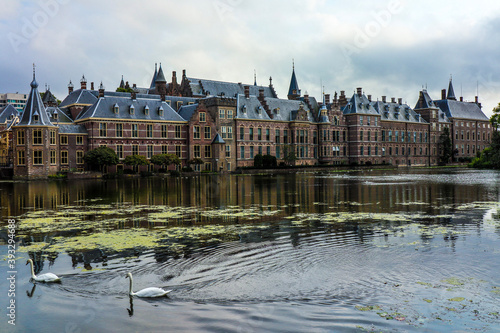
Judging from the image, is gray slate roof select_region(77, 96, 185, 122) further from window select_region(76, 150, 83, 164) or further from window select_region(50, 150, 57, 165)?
window select_region(50, 150, 57, 165)

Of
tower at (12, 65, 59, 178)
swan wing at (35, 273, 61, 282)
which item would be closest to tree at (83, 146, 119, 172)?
tower at (12, 65, 59, 178)

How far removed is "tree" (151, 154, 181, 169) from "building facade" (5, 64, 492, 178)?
244cm

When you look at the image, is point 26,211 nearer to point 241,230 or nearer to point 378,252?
point 241,230

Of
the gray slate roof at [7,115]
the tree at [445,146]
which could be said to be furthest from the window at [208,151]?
the tree at [445,146]

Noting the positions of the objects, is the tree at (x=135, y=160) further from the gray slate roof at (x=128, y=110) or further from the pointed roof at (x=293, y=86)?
the pointed roof at (x=293, y=86)

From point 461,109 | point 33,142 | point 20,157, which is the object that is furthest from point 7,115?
point 461,109

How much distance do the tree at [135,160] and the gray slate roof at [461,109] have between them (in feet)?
283

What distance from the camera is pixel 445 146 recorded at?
11738cm

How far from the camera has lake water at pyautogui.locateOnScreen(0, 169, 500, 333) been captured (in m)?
8.45

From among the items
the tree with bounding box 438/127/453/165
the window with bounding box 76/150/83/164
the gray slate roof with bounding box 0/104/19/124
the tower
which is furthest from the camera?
the tree with bounding box 438/127/453/165

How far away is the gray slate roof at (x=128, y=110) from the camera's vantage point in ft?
216

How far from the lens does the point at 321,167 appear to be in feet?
273

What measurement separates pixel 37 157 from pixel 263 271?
5521cm

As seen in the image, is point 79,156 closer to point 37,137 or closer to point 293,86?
point 37,137
